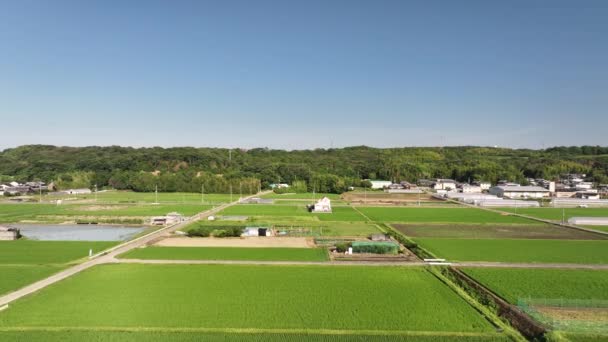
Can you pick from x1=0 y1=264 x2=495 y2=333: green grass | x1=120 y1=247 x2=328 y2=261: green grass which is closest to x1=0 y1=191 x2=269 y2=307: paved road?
x1=0 y1=264 x2=495 y2=333: green grass

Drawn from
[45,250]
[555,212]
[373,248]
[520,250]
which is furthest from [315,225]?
[555,212]

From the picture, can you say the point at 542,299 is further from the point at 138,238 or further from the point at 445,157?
the point at 445,157

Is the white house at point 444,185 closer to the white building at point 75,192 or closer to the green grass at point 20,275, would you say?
the white building at point 75,192

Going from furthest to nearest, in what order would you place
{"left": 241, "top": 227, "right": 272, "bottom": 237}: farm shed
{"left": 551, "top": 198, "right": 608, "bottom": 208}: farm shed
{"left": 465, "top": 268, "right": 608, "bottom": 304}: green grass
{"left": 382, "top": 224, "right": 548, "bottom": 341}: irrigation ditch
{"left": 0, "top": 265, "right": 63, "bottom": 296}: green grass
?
{"left": 551, "top": 198, "right": 608, "bottom": 208}: farm shed
{"left": 241, "top": 227, "right": 272, "bottom": 237}: farm shed
{"left": 0, "top": 265, "right": 63, "bottom": 296}: green grass
{"left": 465, "top": 268, "right": 608, "bottom": 304}: green grass
{"left": 382, "top": 224, "right": 548, "bottom": 341}: irrigation ditch

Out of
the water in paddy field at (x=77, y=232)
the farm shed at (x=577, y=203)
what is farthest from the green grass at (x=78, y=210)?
the farm shed at (x=577, y=203)

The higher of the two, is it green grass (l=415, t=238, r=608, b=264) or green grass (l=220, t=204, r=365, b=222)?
green grass (l=220, t=204, r=365, b=222)

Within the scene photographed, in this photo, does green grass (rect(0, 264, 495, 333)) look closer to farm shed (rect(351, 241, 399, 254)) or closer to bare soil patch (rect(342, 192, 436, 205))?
farm shed (rect(351, 241, 399, 254))
